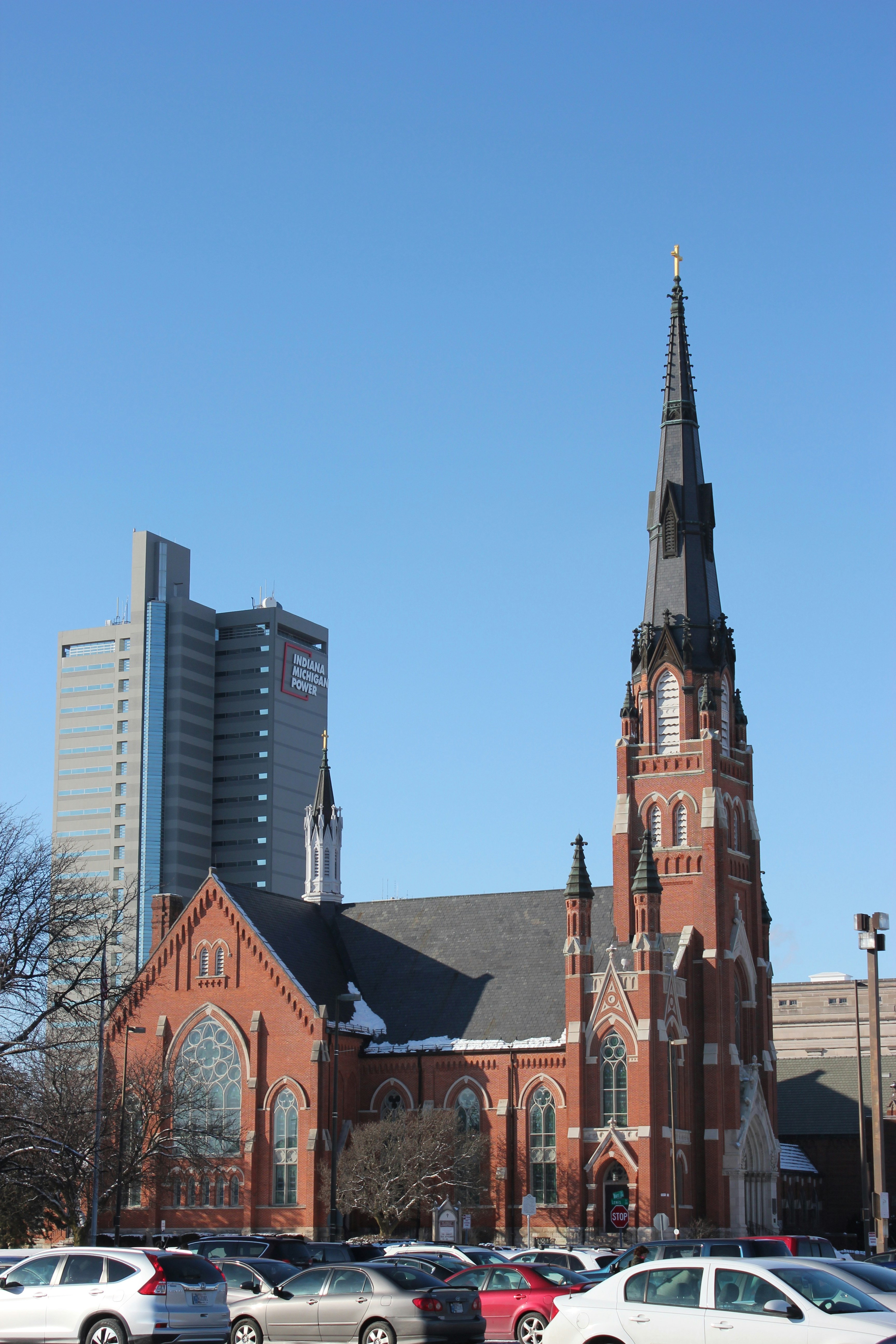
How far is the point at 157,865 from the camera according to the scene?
588ft

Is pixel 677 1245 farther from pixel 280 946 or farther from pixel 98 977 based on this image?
pixel 280 946

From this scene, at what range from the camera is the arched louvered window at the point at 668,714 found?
7406 centimetres

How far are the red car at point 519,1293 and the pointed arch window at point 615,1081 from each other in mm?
33109

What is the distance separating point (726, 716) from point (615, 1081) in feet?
59.2

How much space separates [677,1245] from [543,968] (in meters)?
45.9

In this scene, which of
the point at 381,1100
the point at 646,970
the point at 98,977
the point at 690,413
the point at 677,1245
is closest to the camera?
the point at 677,1245

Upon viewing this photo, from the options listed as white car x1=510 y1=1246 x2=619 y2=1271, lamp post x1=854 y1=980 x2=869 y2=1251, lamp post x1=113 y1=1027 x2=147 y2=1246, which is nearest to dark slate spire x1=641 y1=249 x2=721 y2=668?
lamp post x1=854 y1=980 x2=869 y2=1251

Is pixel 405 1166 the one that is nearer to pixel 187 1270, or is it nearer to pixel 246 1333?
pixel 246 1333

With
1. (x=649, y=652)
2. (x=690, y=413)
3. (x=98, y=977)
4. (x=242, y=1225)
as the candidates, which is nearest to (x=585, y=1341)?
(x=98, y=977)

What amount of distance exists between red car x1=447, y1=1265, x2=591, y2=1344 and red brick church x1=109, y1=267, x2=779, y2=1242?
29965mm

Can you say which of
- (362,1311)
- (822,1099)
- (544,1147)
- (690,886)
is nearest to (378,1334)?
(362,1311)

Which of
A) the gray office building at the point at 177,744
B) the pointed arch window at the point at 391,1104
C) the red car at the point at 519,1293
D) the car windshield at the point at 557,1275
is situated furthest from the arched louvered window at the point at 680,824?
the gray office building at the point at 177,744

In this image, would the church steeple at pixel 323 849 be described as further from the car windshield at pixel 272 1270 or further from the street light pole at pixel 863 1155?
the car windshield at pixel 272 1270

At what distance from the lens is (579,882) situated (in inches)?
2689
